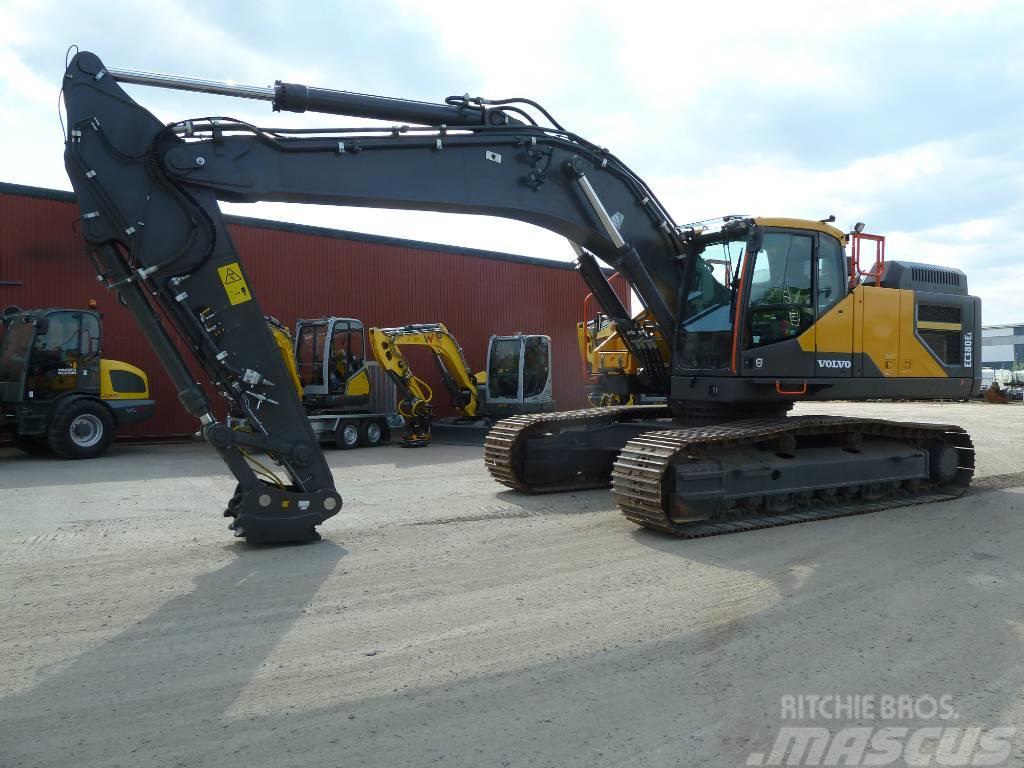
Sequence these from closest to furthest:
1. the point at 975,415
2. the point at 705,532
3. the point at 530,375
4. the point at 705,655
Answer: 1. the point at 705,655
2. the point at 705,532
3. the point at 530,375
4. the point at 975,415

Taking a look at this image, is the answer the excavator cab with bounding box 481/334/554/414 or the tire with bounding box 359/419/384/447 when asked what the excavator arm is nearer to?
the tire with bounding box 359/419/384/447

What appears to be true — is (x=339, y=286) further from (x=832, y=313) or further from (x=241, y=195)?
(x=832, y=313)

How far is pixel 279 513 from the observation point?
265 inches

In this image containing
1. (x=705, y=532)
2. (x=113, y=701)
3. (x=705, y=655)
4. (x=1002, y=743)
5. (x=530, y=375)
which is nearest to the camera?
(x=1002, y=743)

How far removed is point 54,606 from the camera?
17.0 feet

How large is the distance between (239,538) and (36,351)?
9683 millimetres

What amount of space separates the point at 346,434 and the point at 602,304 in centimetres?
873

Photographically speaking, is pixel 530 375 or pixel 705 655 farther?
pixel 530 375

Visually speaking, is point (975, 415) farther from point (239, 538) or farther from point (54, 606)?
point (54, 606)

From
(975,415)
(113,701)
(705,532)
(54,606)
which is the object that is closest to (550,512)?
(705,532)

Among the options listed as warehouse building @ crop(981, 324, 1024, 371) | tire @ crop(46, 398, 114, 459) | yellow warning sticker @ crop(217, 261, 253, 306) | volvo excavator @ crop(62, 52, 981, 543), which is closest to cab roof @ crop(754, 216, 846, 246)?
volvo excavator @ crop(62, 52, 981, 543)

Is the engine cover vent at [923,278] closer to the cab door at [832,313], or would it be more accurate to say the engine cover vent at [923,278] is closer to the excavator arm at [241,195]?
the cab door at [832,313]

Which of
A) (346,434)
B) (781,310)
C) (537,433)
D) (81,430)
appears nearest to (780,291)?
(781,310)

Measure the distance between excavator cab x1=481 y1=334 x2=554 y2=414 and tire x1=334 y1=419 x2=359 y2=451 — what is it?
3562 mm
